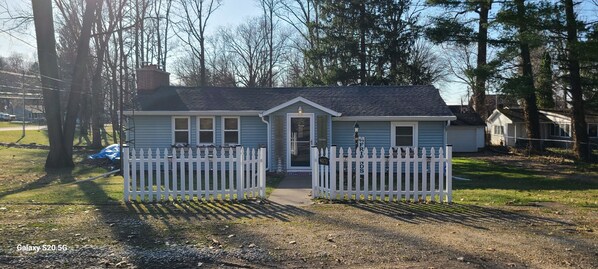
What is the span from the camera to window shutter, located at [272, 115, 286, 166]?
1775 centimetres

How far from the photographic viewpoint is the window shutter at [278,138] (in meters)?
17.8

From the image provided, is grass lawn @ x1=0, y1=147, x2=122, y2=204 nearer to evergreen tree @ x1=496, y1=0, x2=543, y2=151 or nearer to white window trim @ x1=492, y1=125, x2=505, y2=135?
evergreen tree @ x1=496, y1=0, x2=543, y2=151

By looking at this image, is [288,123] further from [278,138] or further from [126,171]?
[126,171]

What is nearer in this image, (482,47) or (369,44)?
(482,47)

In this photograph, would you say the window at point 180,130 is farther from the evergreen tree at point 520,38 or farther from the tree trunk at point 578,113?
the tree trunk at point 578,113

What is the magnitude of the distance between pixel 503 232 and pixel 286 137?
1176 centimetres

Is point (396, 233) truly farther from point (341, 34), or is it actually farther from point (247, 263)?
point (341, 34)

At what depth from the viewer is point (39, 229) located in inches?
260

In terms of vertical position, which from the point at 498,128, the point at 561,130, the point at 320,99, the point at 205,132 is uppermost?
the point at 320,99

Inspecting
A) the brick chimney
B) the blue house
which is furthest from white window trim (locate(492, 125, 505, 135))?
the brick chimney

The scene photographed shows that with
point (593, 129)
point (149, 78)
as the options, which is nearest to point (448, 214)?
point (149, 78)

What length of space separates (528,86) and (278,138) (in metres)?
14.2

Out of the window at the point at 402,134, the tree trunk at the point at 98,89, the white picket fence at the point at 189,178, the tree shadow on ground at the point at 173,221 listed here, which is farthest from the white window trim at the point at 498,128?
the tree shadow on ground at the point at 173,221

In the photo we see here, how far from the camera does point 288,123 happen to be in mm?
17625
